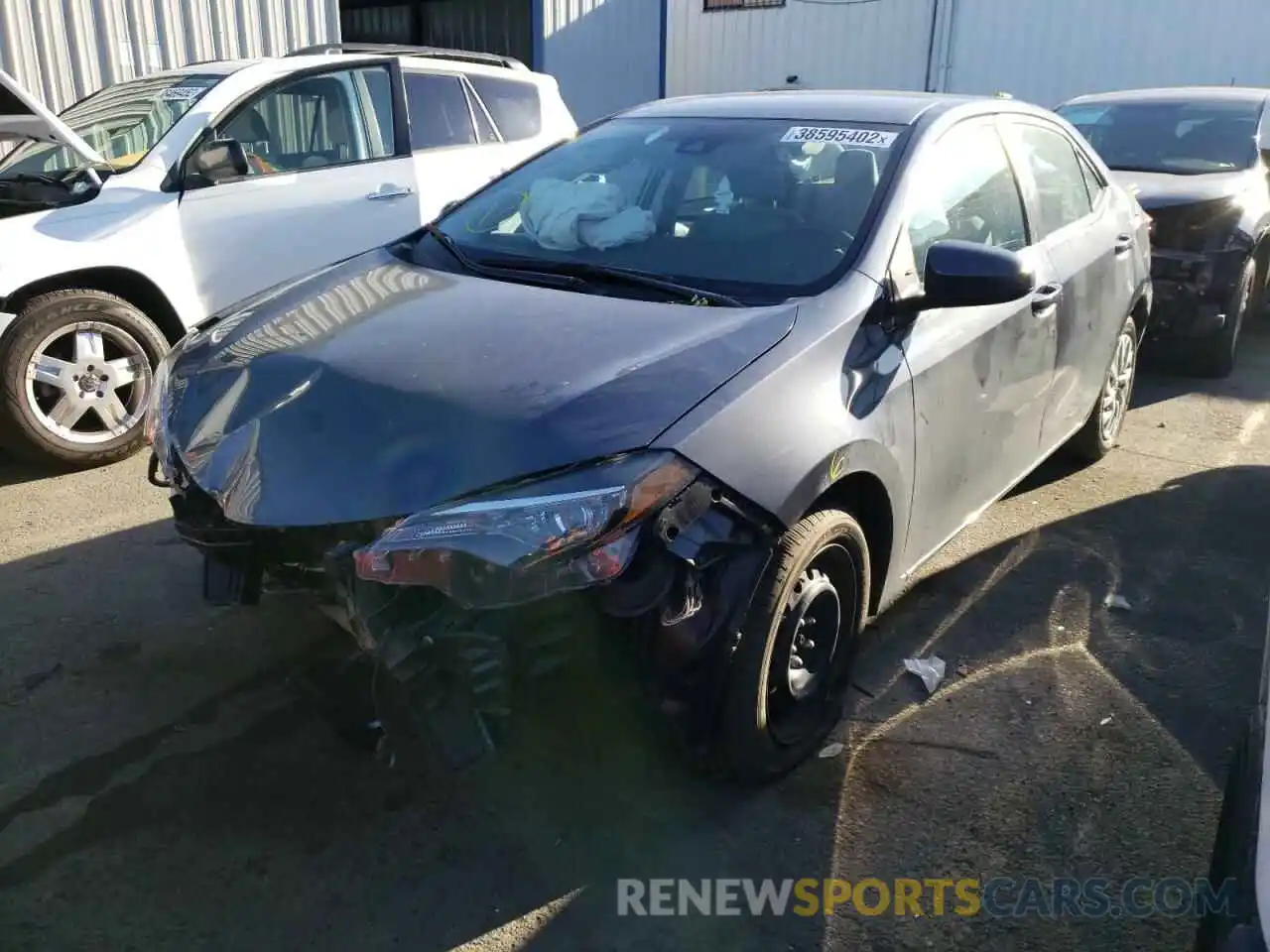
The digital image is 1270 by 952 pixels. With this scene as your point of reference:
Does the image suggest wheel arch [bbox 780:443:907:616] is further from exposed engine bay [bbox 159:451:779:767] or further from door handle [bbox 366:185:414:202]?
door handle [bbox 366:185:414:202]

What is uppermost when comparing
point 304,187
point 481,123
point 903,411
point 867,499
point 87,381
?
point 481,123

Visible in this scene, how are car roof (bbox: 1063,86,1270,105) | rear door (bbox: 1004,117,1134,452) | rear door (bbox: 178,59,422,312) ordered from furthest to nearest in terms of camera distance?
car roof (bbox: 1063,86,1270,105)
rear door (bbox: 178,59,422,312)
rear door (bbox: 1004,117,1134,452)

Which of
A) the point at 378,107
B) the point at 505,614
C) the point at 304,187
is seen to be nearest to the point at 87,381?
the point at 304,187

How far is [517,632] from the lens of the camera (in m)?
2.21

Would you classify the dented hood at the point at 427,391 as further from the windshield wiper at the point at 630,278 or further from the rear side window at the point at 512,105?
the rear side window at the point at 512,105

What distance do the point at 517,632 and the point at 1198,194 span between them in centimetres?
582

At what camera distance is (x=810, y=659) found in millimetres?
2850

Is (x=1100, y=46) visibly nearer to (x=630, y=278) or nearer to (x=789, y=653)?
(x=630, y=278)

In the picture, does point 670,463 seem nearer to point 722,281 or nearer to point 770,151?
point 722,281

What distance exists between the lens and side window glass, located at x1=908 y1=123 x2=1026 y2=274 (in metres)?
3.15

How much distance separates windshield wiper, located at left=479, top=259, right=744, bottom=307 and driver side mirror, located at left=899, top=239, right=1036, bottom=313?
1.74 feet

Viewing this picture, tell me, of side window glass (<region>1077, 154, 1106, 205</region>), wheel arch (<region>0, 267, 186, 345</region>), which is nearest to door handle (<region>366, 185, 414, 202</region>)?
wheel arch (<region>0, 267, 186, 345</region>)

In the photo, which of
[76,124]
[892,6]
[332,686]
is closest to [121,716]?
[332,686]

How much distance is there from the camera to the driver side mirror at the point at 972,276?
2.80 m
